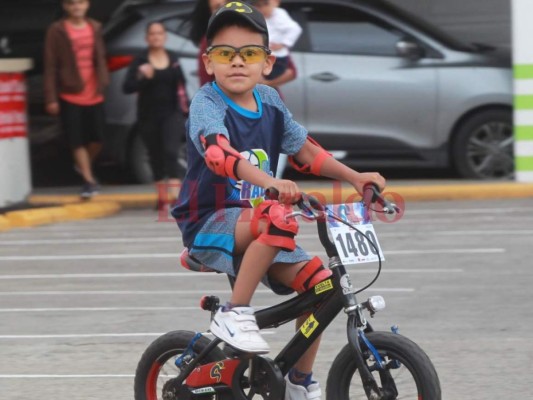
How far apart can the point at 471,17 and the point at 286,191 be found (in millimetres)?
12340

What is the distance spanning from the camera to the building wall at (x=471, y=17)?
1662cm

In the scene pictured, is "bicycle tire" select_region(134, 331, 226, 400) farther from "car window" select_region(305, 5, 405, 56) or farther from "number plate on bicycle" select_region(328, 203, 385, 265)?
"car window" select_region(305, 5, 405, 56)

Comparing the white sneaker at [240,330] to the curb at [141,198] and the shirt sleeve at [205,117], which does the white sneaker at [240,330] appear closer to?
the shirt sleeve at [205,117]

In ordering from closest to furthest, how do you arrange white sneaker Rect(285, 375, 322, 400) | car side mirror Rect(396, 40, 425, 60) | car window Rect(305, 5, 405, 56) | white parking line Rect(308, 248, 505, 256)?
white sneaker Rect(285, 375, 322, 400) < white parking line Rect(308, 248, 505, 256) < car side mirror Rect(396, 40, 425, 60) < car window Rect(305, 5, 405, 56)

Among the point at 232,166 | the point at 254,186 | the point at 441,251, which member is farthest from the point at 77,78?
the point at 232,166

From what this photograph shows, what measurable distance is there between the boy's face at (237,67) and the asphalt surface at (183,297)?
1789 mm

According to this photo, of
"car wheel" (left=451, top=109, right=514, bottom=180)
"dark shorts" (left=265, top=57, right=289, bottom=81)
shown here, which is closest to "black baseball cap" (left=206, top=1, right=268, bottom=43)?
"dark shorts" (left=265, top=57, right=289, bottom=81)

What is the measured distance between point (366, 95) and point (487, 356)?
7.07 metres

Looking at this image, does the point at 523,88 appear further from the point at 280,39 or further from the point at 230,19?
the point at 230,19

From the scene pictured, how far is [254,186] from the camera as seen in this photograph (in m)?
5.40

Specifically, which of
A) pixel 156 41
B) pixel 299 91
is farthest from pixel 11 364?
pixel 299 91

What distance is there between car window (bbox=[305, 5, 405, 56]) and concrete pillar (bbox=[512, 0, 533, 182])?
1.17m

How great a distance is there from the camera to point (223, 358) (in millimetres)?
5531

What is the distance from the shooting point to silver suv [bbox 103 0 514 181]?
13.8 m
